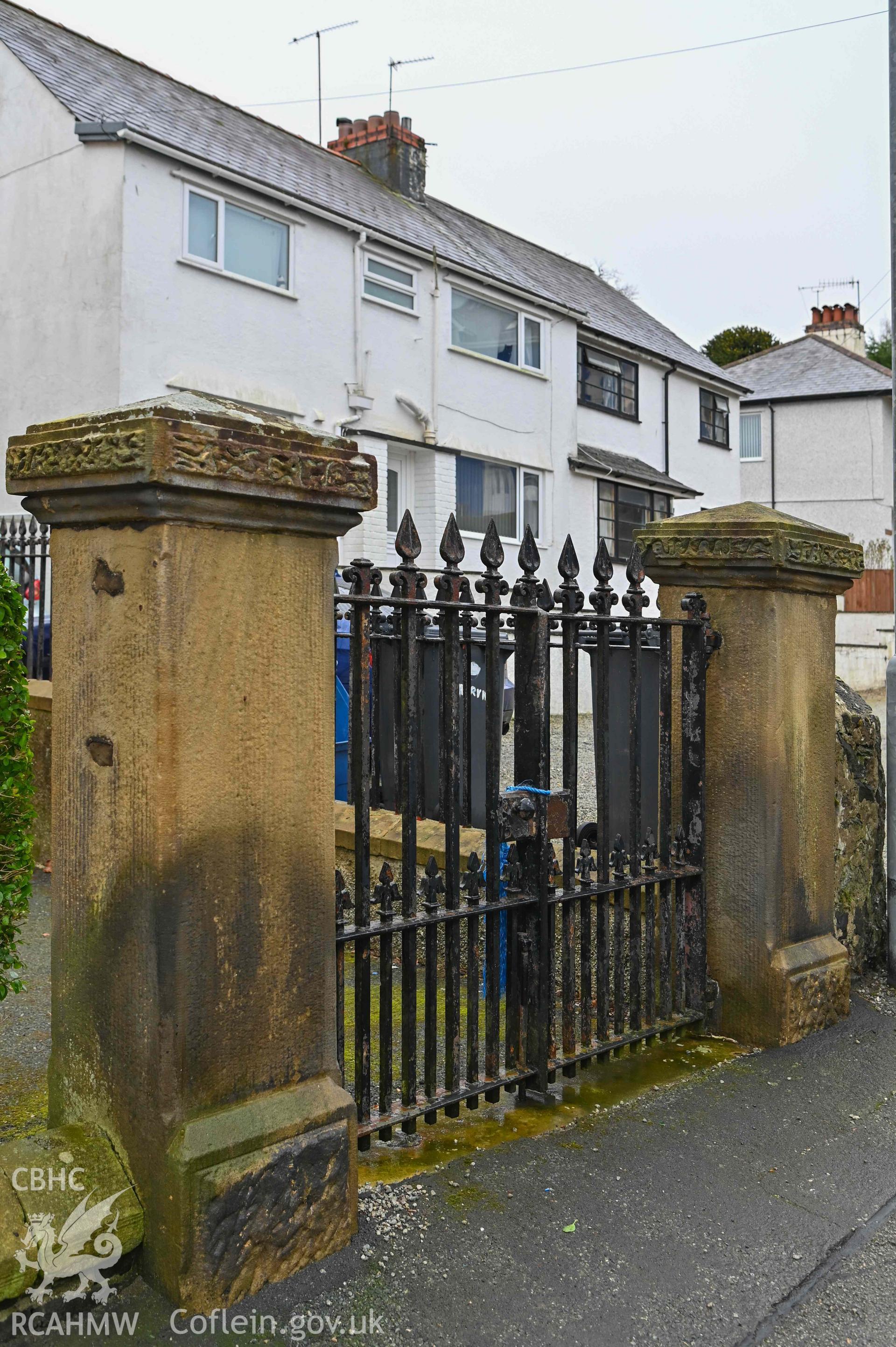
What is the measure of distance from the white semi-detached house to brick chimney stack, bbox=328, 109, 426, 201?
0.13ft

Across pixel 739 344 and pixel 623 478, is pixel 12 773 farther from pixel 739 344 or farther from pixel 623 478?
pixel 739 344

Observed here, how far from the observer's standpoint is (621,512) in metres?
22.5

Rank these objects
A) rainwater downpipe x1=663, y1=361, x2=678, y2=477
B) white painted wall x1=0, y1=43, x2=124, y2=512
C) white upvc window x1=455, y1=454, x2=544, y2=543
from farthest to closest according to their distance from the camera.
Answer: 1. rainwater downpipe x1=663, y1=361, x2=678, y2=477
2. white upvc window x1=455, y1=454, x2=544, y2=543
3. white painted wall x1=0, y1=43, x2=124, y2=512

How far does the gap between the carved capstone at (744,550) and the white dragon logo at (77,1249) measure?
10.4 feet

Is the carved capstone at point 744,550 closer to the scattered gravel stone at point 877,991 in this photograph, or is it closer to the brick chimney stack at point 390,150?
the scattered gravel stone at point 877,991

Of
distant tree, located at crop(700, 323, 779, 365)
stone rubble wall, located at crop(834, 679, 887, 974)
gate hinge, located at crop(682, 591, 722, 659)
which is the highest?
distant tree, located at crop(700, 323, 779, 365)

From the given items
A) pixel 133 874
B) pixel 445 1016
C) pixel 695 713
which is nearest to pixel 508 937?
pixel 445 1016

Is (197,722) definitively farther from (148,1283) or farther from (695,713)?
(695,713)

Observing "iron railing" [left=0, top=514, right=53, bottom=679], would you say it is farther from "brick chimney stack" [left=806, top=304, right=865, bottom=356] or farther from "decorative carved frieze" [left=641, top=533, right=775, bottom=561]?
"brick chimney stack" [left=806, top=304, right=865, bottom=356]

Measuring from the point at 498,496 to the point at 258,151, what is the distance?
6.76m

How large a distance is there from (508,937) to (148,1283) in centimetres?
167

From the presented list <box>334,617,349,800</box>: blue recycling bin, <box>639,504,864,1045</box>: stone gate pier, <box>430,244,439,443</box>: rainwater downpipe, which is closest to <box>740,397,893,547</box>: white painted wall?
<box>430,244,439,443</box>: rainwater downpipe

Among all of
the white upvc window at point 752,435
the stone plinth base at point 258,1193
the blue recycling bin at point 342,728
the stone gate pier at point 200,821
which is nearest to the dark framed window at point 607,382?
the white upvc window at point 752,435

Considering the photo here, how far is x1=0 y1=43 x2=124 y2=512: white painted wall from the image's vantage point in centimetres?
1343
